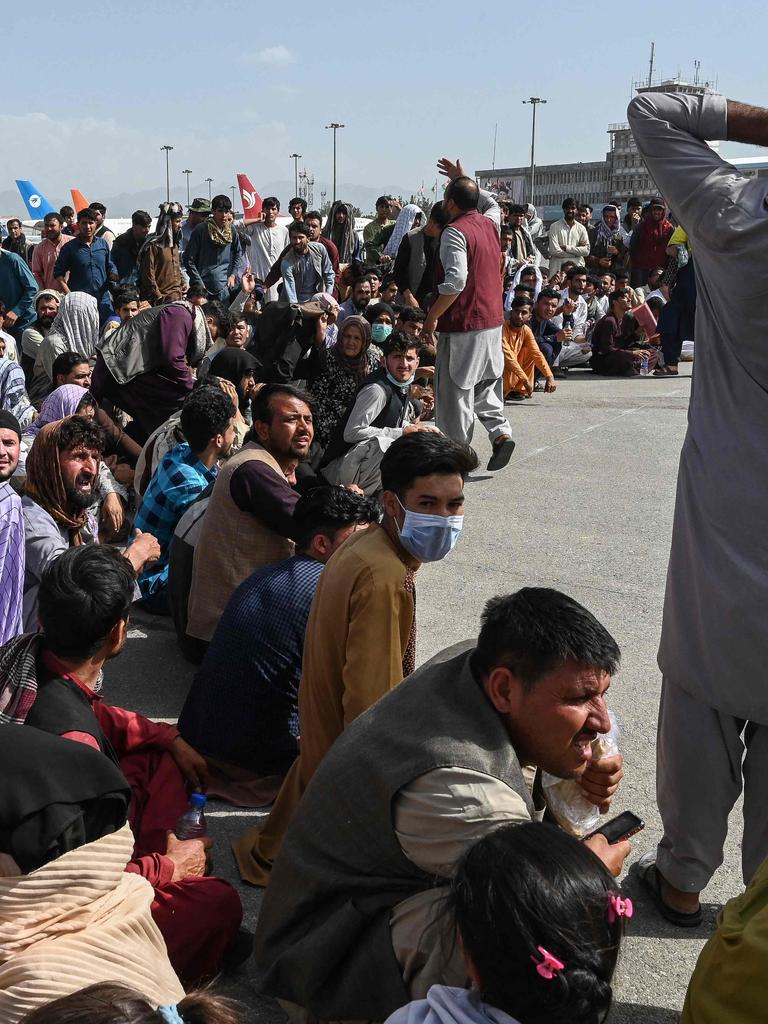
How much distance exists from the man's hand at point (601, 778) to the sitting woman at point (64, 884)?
1.08 meters

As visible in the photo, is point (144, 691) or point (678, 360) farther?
point (678, 360)

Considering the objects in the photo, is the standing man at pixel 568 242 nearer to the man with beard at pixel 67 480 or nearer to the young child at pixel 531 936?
the man with beard at pixel 67 480

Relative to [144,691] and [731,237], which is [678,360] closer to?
[144,691]

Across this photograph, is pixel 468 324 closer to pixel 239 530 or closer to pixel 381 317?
pixel 381 317

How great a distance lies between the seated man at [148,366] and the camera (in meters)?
7.36

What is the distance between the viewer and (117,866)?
7.72ft

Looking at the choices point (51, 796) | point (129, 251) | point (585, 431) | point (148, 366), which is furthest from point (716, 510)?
point (129, 251)

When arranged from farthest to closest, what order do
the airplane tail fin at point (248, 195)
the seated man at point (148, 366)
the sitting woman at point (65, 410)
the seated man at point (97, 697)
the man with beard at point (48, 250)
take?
the airplane tail fin at point (248, 195)
the man with beard at point (48, 250)
the seated man at point (148, 366)
the sitting woman at point (65, 410)
the seated man at point (97, 697)

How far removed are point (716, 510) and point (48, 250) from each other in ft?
39.6

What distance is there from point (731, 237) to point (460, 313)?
5226 millimetres

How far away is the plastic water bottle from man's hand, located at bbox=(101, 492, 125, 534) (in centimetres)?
236

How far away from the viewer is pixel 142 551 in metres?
4.43

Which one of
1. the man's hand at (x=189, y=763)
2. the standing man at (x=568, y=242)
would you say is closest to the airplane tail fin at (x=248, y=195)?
the standing man at (x=568, y=242)

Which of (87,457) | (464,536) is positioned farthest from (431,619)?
(87,457)
